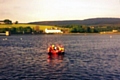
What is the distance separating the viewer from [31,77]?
161 feet

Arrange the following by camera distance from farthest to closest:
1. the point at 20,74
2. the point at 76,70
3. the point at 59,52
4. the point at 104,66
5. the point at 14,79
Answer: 1. the point at 59,52
2. the point at 104,66
3. the point at 76,70
4. the point at 20,74
5. the point at 14,79

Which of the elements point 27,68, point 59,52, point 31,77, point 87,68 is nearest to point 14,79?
point 31,77

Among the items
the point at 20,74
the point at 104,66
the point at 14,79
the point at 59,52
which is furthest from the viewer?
the point at 59,52

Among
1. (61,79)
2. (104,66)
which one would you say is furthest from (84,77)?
(104,66)

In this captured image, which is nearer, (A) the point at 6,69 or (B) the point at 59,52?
(A) the point at 6,69

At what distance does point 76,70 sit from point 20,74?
458 inches

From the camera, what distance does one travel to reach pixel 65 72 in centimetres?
5391

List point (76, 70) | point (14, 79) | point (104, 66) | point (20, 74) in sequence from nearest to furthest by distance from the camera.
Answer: point (14, 79)
point (20, 74)
point (76, 70)
point (104, 66)

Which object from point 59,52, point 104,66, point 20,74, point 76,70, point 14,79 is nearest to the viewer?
point 14,79

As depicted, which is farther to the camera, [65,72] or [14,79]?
[65,72]

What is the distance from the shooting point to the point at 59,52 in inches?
3359

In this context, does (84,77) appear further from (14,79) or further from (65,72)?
(14,79)

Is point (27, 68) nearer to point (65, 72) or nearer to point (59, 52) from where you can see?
point (65, 72)

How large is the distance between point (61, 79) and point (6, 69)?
15.0m
